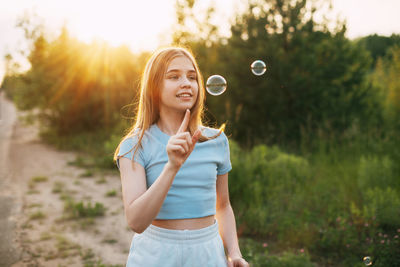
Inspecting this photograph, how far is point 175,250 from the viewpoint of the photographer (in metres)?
1.43

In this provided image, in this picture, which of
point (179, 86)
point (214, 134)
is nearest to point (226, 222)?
point (214, 134)

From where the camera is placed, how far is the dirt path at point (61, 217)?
13.4 feet

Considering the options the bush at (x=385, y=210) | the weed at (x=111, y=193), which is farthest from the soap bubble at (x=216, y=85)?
the weed at (x=111, y=193)

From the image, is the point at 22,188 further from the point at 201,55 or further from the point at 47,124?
the point at 47,124

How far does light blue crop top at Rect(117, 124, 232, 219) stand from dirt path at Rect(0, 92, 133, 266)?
9.12ft

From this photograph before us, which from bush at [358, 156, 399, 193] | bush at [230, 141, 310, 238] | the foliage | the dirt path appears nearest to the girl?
the dirt path

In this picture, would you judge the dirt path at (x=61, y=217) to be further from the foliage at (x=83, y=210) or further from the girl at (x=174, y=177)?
the girl at (x=174, y=177)

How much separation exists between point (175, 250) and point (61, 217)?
4.48 metres

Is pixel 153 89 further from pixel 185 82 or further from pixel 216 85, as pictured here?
pixel 216 85

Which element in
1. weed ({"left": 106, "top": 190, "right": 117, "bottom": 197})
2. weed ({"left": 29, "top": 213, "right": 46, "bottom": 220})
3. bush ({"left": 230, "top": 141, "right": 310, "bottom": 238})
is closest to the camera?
bush ({"left": 230, "top": 141, "right": 310, "bottom": 238})

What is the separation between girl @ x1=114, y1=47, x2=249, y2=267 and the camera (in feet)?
4.68

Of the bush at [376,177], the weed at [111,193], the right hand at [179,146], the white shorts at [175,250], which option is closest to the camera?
the right hand at [179,146]

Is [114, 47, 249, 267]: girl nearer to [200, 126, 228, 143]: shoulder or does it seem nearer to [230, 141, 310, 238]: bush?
[200, 126, 228, 143]: shoulder

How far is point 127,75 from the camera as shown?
1404 cm
